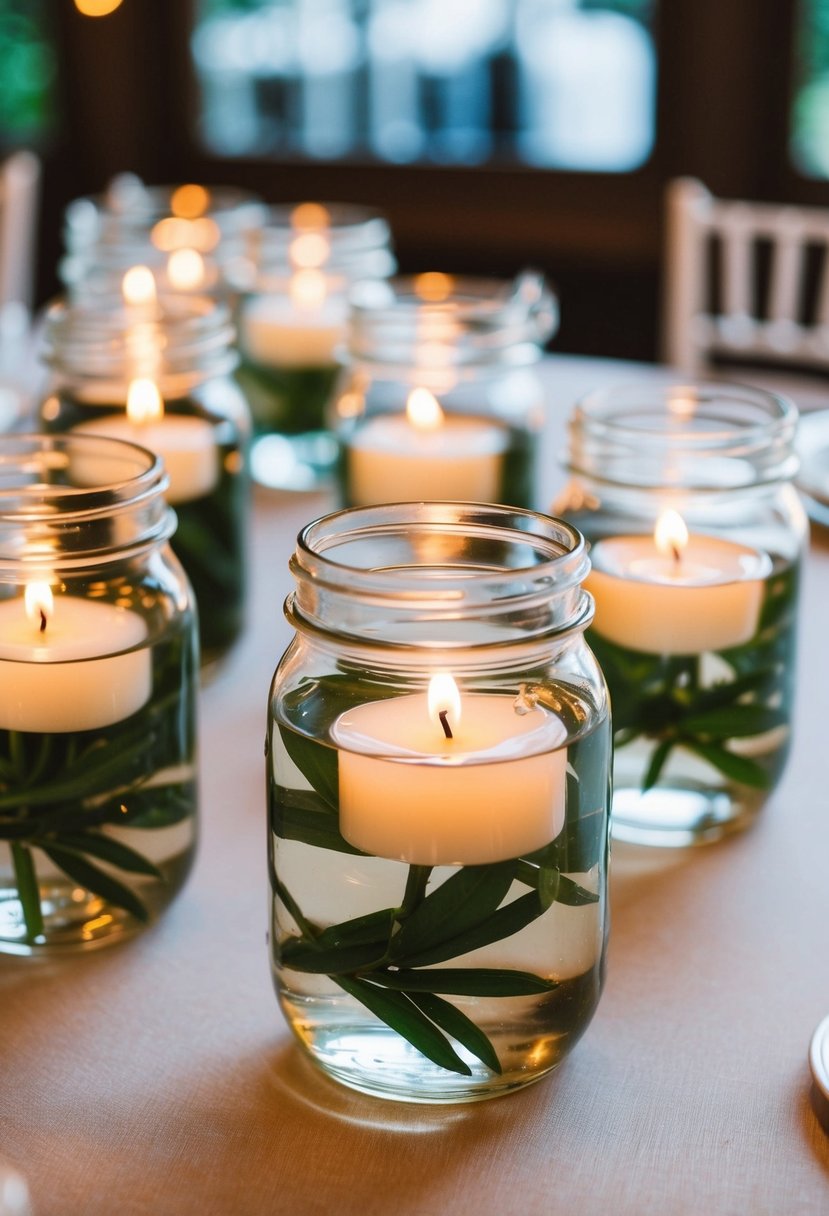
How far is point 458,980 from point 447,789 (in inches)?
2.9

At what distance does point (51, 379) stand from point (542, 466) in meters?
0.47

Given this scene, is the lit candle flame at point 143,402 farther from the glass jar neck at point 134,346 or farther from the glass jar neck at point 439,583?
the glass jar neck at point 439,583

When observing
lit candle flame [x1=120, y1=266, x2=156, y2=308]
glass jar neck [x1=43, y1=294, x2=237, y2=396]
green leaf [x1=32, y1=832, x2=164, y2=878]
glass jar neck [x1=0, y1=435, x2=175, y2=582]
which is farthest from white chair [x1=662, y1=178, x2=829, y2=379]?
green leaf [x1=32, y1=832, x2=164, y2=878]

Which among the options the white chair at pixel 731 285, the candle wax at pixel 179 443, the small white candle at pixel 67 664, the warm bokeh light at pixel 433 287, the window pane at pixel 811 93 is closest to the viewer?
the small white candle at pixel 67 664

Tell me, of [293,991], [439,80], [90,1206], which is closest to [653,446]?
[293,991]

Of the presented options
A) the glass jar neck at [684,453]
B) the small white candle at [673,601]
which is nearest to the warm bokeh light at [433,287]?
the glass jar neck at [684,453]

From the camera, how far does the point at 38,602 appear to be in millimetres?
655

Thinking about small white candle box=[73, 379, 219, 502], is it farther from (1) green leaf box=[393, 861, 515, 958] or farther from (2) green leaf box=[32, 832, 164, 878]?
(1) green leaf box=[393, 861, 515, 958]

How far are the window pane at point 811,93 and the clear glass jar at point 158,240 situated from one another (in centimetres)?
133

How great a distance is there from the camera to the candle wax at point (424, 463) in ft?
3.34

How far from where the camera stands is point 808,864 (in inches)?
29.5

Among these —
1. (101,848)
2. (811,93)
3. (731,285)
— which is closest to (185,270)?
(101,848)

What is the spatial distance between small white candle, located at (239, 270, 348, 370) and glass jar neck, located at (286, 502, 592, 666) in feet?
2.14

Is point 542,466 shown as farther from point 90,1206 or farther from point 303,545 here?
point 90,1206
